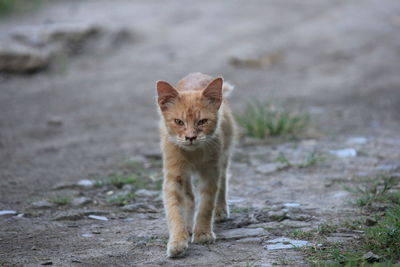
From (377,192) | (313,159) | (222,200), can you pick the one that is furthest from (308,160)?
(222,200)

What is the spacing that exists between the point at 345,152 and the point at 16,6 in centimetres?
1101

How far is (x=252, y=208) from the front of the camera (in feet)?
17.0

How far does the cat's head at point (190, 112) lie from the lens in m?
4.45

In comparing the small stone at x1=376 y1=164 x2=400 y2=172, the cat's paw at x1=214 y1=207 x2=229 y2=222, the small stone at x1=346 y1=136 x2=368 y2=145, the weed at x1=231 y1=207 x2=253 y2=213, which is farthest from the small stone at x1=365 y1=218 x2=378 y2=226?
the small stone at x1=346 y1=136 x2=368 y2=145

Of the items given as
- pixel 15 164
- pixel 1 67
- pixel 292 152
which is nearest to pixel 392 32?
pixel 292 152

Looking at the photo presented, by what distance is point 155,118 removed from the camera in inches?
360

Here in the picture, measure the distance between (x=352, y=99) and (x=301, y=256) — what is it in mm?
6187

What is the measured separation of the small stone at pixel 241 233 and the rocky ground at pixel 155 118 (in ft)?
0.06

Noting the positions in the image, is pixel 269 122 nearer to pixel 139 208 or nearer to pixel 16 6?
pixel 139 208

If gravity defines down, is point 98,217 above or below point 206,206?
below

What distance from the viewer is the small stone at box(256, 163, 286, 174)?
6.38 m

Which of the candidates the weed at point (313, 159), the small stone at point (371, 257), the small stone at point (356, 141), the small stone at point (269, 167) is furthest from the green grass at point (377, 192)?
the small stone at point (356, 141)

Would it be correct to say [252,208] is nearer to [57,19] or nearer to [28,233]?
[28,233]

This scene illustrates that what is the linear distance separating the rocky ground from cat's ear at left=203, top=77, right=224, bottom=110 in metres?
1.01
